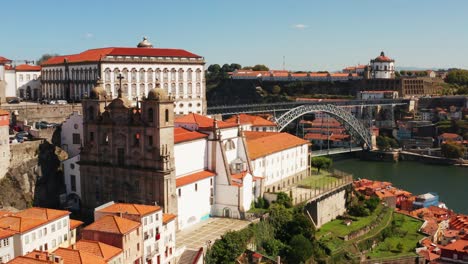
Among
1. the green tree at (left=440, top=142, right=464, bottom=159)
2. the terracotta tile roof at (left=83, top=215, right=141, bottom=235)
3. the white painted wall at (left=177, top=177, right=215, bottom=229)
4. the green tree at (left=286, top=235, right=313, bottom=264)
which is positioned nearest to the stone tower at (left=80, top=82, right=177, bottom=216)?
the white painted wall at (left=177, top=177, right=215, bottom=229)

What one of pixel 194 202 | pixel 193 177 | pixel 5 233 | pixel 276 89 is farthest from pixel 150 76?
pixel 276 89

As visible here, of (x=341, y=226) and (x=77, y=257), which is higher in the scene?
(x=77, y=257)

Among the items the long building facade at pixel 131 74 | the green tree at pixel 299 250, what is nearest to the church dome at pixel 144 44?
the long building facade at pixel 131 74

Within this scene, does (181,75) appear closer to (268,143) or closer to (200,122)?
(268,143)

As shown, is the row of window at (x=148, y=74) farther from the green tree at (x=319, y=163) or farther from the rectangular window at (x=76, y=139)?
the green tree at (x=319, y=163)

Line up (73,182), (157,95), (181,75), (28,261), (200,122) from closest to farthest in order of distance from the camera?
(28,261) → (157,95) → (73,182) → (200,122) → (181,75)

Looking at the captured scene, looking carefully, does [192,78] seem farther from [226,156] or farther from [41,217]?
[41,217]

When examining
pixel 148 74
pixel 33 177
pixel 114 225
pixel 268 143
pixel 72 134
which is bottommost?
pixel 114 225
